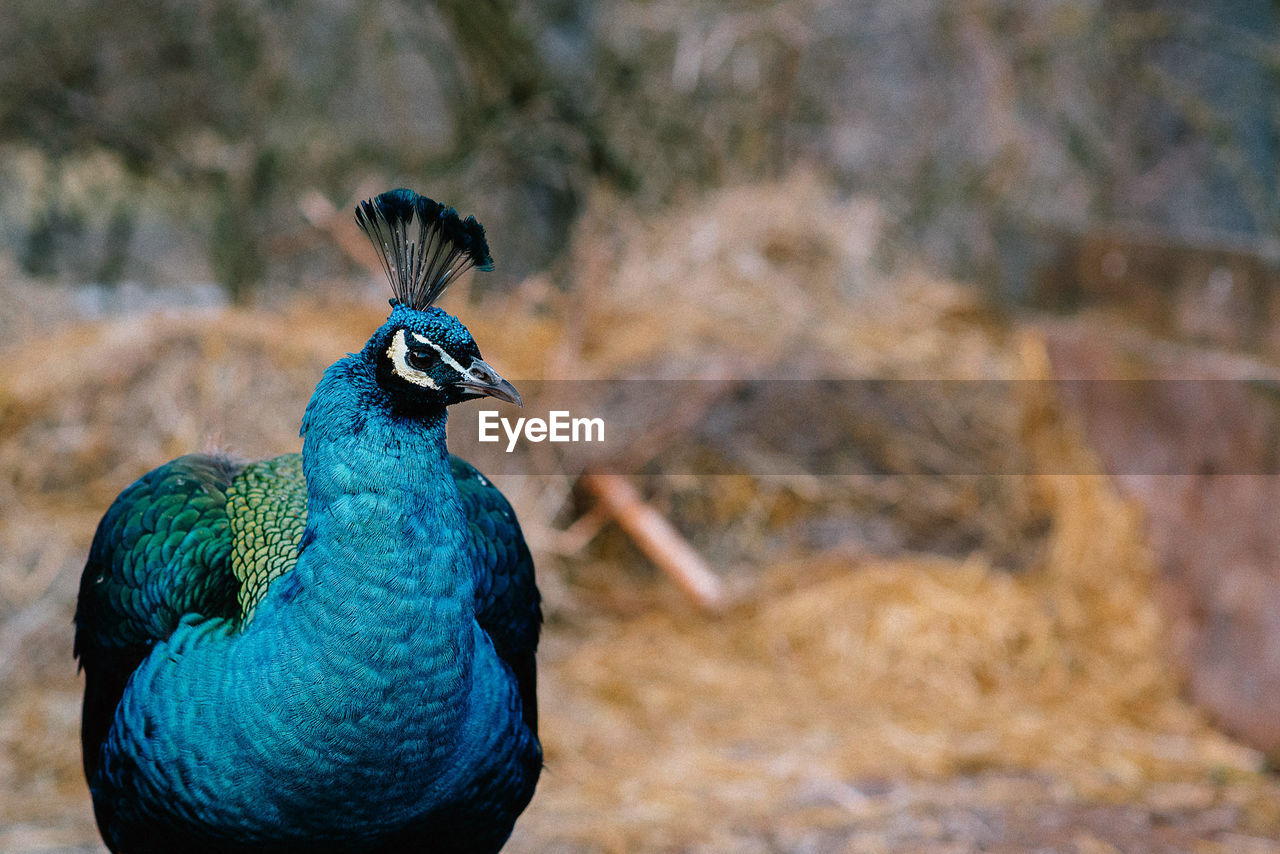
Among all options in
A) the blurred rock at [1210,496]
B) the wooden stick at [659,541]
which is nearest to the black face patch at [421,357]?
the blurred rock at [1210,496]

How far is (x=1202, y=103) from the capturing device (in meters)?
6.12

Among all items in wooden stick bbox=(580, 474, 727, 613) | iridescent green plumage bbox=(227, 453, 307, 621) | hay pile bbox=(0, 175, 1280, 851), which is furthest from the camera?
wooden stick bbox=(580, 474, 727, 613)

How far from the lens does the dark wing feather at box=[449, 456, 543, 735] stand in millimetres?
1947

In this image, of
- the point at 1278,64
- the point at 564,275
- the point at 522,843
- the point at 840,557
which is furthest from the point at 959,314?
the point at 522,843

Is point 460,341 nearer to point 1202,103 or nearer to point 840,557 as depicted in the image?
point 840,557

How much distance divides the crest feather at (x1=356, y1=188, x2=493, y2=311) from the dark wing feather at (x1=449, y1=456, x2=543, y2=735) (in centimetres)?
48

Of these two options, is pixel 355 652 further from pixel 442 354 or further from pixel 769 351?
pixel 769 351

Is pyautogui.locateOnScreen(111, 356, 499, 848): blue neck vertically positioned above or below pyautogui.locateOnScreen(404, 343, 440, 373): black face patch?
below

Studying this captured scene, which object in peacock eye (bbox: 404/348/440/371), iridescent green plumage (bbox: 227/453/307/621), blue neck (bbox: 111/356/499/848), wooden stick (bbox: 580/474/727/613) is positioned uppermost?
wooden stick (bbox: 580/474/727/613)

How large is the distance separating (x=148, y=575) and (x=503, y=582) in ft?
1.88

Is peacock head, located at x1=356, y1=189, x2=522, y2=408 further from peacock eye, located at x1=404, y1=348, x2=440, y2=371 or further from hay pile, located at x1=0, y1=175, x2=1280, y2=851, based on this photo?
hay pile, located at x1=0, y1=175, x2=1280, y2=851

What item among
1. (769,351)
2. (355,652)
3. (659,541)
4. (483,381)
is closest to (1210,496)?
(769,351)

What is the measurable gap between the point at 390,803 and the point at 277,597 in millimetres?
330

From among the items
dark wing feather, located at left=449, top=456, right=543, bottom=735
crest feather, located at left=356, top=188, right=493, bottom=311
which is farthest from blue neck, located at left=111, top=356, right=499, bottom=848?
dark wing feather, located at left=449, top=456, right=543, bottom=735
